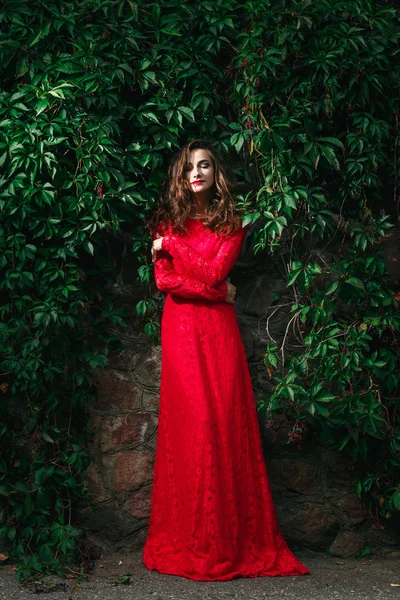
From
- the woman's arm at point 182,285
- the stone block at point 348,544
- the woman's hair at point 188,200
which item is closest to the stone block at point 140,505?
the stone block at point 348,544

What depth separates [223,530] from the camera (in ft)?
11.8

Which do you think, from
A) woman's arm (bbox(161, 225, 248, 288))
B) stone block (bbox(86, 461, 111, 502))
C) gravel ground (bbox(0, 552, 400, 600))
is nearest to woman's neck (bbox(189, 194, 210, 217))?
woman's arm (bbox(161, 225, 248, 288))

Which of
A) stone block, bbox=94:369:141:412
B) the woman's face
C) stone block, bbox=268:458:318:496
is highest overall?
the woman's face

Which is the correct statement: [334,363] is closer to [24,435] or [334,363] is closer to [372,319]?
[372,319]

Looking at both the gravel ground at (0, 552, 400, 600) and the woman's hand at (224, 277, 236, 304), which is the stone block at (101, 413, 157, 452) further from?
the woman's hand at (224, 277, 236, 304)

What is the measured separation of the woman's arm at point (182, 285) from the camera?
12.2 feet

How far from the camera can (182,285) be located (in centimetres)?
372

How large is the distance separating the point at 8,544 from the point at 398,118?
267 cm

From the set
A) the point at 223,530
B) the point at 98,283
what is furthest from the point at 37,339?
the point at 223,530

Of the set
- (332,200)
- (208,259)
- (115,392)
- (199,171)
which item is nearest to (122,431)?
(115,392)

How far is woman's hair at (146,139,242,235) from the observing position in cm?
Result: 379

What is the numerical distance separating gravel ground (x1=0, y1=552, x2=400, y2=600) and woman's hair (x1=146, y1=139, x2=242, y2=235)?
1.53 m

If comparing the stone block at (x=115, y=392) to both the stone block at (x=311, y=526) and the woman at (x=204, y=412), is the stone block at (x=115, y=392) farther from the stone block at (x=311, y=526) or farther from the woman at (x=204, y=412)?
the stone block at (x=311, y=526)

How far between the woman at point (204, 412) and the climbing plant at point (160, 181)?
0.14 m
